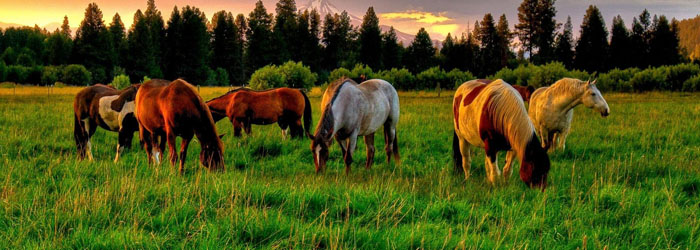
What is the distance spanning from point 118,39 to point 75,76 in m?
15.2

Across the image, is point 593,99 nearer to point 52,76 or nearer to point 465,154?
point 465,154

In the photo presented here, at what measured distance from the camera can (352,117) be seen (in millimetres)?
7371

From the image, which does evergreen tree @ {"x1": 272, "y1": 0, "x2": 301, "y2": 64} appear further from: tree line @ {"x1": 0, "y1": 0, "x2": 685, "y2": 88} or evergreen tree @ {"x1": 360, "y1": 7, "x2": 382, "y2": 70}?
evergreen tree @ {"x1": 360, "y1": 7, "x2": 382, "y2": 70}

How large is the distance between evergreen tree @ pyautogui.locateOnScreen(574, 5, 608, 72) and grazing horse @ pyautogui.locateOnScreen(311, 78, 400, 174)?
59130mm

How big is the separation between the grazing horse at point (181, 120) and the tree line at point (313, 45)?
55.6m

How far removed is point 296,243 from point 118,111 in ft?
21.7

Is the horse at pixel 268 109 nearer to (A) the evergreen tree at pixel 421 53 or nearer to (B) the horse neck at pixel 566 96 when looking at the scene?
(B) the horse neck at pixel 566 96

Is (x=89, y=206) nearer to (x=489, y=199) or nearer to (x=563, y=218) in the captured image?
(x=489, y=199)

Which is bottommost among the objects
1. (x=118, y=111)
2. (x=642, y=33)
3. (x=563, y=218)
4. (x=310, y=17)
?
(x=563, y=218)

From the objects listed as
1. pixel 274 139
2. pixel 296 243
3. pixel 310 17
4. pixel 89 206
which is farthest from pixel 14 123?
pixel 310 17

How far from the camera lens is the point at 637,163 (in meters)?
7.72

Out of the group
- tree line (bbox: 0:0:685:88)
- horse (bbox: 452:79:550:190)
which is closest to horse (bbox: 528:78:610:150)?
horse (bbox: 452:79:550:190)

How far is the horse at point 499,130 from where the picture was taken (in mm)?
5652

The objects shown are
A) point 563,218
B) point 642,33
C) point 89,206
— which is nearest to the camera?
point 89,206
